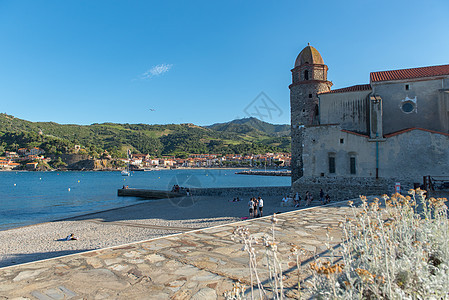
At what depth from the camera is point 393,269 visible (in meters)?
2.61

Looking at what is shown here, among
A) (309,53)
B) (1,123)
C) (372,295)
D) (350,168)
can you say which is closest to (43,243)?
(372,295)

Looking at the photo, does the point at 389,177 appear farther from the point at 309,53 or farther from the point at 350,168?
the point at 309,53

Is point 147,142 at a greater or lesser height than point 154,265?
greater

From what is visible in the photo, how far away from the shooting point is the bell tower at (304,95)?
74.8 ft

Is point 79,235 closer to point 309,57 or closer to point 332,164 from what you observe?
point 332,164

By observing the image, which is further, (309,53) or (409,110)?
(309,53)

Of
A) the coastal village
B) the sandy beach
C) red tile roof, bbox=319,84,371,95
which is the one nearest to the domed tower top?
red tile roof, bbox=319,84,371,95

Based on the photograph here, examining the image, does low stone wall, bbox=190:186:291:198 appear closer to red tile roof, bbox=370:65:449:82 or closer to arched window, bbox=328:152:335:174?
arched window, bbox=328:152:335:174

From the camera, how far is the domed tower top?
23.4 metres

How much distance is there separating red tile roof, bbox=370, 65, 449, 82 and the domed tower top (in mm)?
4487

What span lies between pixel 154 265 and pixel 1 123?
205 metres

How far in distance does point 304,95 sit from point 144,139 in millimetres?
172670

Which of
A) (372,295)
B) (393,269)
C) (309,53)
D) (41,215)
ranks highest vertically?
(309,53)

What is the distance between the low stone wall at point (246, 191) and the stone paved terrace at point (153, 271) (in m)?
22.0
